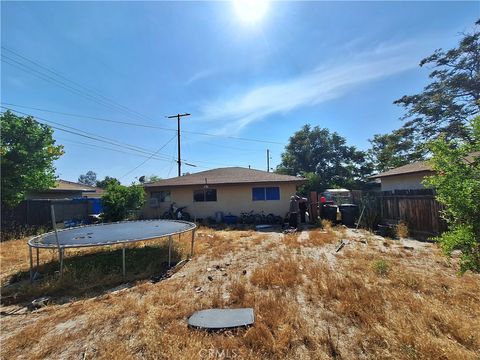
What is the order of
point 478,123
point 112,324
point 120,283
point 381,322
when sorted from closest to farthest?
1. point 478,123
2. point 381,322
3. point 112,324
4. point 120,283

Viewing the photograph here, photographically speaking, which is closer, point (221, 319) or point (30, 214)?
point (221, 319)

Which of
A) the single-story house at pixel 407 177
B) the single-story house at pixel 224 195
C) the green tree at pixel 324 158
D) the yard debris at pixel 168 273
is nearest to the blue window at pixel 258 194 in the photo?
the single-story house at pixel 224 195

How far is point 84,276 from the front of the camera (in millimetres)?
5750

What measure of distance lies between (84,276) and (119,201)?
281 inches

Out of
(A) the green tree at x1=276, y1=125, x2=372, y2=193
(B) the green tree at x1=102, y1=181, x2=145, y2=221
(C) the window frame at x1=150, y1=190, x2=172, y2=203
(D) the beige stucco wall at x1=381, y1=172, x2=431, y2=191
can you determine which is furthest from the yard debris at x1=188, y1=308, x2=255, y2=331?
(A) the green tree at x1=276, y1=125, x2=372, y2=193

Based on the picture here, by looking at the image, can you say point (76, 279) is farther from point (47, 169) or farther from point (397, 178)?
point (397, 178)

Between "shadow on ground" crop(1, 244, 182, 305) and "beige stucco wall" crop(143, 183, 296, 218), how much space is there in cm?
739

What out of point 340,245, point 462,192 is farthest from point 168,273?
point 462,192

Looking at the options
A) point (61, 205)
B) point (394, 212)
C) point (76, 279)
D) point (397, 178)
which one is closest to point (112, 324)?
point (76, 279)

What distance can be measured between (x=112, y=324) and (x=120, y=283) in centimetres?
196

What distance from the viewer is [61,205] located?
536 inches

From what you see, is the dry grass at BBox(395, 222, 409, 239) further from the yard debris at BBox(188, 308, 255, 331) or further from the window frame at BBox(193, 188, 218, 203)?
the window frame at BBox(193, 188, 218, 203)

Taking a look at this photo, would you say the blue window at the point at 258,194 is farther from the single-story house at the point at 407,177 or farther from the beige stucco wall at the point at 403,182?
the beige stucco wall at the point at 403,182

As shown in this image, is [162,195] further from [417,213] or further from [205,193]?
[417,213]
